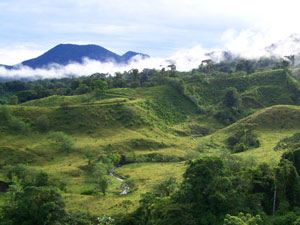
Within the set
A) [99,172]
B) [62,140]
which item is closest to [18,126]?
[62,140]

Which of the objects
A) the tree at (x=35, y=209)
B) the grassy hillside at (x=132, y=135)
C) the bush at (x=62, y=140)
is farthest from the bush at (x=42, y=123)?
the tree at (x=35, y=209)

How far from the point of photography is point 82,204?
1187 inches

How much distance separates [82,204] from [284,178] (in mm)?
21938

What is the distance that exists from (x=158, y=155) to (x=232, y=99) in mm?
39100

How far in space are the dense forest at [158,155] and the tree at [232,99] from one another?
312 mm

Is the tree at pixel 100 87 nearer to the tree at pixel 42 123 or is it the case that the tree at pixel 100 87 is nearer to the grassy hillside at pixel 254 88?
the tree at pixel 42 123

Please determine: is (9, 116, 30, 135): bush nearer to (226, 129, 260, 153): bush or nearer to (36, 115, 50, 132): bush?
(36, 115, 50, 132): bush

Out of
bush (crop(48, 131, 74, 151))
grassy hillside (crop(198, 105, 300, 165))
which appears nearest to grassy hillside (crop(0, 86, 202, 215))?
bush (crop(48, 131, 74, 151))

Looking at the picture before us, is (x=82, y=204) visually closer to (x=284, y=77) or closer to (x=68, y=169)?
(x=68, y=169)

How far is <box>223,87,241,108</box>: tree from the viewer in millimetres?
78125

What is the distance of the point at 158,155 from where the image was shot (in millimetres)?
50000

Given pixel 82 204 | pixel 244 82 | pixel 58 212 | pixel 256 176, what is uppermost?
pixel 244 82

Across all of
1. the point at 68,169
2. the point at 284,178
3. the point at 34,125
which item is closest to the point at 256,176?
the point at 284,178

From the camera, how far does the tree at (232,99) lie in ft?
256
